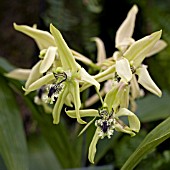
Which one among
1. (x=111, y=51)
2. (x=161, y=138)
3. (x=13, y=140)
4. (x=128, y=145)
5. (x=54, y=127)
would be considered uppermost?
(x=161, y=138)

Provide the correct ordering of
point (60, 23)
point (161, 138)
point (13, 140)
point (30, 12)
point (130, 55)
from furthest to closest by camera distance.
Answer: point (30, 12) → point (60, 23) → point (13, 140) → point (130, 55) → point (161, 138)

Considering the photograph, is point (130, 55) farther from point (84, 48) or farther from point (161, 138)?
point (84, 48)

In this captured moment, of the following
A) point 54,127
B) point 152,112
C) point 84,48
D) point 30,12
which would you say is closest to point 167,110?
point 152,112

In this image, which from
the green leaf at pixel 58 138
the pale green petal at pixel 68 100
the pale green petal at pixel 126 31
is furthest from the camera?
the green leaf at pixel 58 138

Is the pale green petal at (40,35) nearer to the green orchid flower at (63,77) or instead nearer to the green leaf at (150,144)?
the green orchid flower at (63,77)

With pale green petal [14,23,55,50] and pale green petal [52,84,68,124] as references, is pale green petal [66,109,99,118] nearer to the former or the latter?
pale green petal [52,84,68,124]

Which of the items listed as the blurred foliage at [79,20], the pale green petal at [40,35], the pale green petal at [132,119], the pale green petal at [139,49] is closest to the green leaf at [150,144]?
the pale green petal at [132,119]
